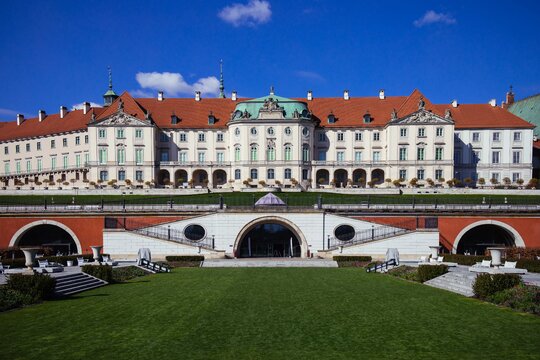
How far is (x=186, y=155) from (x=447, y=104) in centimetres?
4338

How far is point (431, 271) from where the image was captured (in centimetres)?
2692

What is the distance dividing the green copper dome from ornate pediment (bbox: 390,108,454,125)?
45.5ft

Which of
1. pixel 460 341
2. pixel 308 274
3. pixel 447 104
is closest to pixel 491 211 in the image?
pixel 308 274

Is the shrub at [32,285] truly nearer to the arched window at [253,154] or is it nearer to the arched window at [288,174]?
the arched window at [253,154]

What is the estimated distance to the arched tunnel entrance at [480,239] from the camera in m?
46.2

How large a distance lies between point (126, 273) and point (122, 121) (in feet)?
169

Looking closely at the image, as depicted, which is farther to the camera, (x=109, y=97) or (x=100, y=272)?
(x=109, y=97)

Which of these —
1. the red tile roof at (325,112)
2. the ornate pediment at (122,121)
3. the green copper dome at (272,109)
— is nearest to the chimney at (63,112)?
the red tile roof at (325,112)

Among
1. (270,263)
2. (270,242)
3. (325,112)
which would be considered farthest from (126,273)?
(325,112)

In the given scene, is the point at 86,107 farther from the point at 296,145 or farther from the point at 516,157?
the point at 516,157

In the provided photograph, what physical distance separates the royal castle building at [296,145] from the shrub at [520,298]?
2078 inches

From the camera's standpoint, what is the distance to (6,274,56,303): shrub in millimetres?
20969

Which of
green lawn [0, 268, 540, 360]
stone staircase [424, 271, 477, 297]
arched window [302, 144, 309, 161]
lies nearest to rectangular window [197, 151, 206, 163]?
arched window [302, 144, 309, 161]

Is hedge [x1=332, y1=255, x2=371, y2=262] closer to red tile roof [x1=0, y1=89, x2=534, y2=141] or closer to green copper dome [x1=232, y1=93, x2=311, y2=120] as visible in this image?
green copper dome [x1=232, y1=93, x2=311, y2=120]
